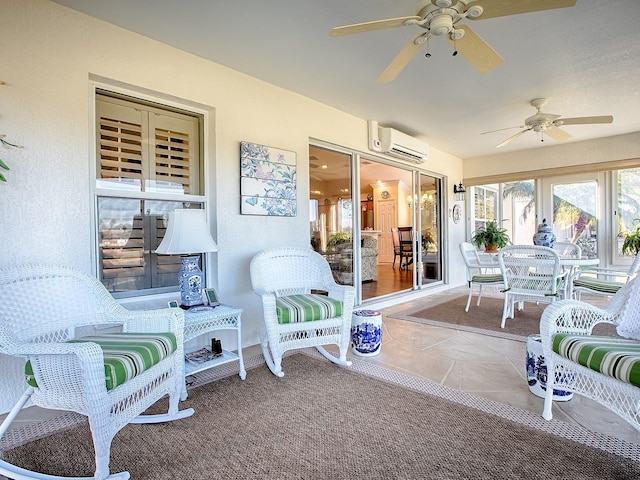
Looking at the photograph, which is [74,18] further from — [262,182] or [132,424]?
[132,424]

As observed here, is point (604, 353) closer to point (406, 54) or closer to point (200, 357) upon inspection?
point (406, 54)

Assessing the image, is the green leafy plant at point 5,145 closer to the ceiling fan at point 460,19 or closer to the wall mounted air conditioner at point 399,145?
the ceiling fan at point 460,19

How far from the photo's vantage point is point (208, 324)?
231cm

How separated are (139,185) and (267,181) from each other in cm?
108

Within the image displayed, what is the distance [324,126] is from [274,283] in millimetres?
1903

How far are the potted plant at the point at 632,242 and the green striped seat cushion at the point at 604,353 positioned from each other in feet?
15.1

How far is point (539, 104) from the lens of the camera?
3820mm

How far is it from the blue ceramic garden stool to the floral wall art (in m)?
1.27

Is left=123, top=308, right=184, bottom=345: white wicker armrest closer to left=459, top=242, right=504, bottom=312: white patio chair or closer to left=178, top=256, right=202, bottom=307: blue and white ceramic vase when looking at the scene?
left=178, top=256, right=202, bottom=307: blue and white ceramic vase

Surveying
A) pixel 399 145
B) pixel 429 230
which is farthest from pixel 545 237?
pixel 429 230

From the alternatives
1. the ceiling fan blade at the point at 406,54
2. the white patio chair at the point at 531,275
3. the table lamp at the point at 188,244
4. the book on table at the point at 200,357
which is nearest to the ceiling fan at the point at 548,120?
the white patio chair at the point at 531,275

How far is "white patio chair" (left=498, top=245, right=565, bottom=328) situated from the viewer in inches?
135

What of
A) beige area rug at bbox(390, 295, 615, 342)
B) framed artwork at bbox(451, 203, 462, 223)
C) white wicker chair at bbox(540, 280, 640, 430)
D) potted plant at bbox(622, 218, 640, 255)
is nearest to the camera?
white wicker chair at bbox(540, 280, 640, 430)

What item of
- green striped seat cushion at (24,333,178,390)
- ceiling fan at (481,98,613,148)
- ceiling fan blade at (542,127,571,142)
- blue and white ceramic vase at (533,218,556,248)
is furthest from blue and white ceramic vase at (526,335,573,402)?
ceiling fan blade at (542,127,571,142)
